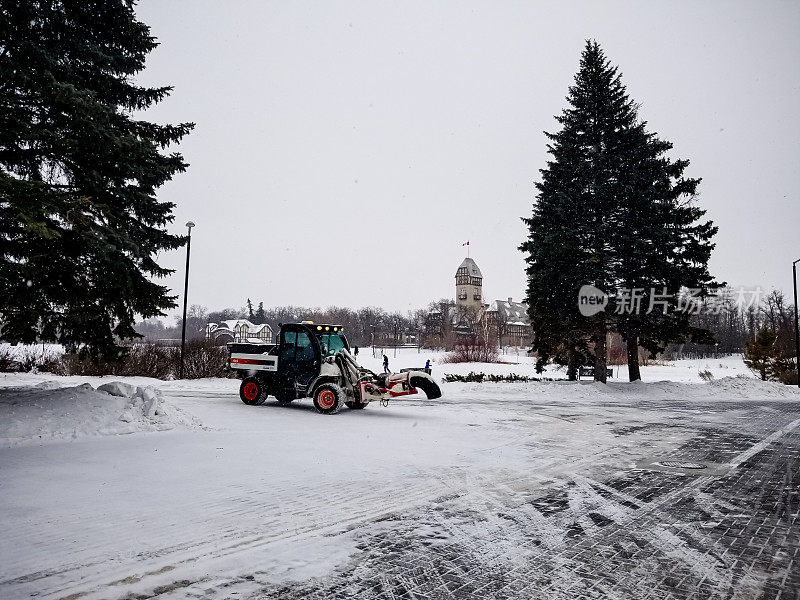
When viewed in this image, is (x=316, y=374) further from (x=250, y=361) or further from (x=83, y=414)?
(x=83, y=414)

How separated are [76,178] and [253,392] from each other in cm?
724

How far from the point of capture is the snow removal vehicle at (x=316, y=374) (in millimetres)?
12867

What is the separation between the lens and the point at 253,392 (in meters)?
14.3

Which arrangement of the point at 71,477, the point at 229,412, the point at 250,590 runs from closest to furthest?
1. the point at 250,590
2. the point at 71,477
3. the point at 229,412

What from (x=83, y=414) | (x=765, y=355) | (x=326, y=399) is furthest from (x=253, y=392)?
(x=765, y=355)

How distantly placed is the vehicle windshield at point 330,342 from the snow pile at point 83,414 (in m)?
3.95

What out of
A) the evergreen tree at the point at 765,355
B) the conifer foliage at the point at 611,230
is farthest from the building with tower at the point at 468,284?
the conifer foliage at the point at 611,230

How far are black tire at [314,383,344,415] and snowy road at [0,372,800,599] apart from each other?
202cm

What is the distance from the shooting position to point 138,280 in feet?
33.1

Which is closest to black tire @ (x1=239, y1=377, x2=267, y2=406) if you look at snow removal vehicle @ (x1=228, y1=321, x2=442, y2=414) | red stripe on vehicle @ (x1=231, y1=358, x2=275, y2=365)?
snow removal vehicle @ (x1=228, y1=321, x2=442, y2=414)

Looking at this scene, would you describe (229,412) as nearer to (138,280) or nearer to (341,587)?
(138,280)

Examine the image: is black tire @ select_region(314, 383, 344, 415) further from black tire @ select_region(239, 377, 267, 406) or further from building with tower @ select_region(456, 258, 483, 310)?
building with tower @ select_region(456, 258, 483, 310)

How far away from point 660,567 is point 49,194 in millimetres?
9503

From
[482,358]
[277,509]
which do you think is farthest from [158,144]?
[482,358]
